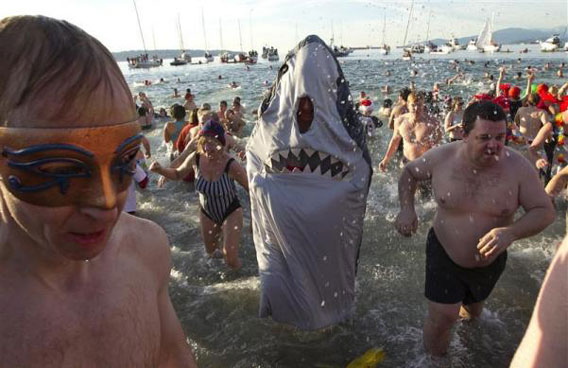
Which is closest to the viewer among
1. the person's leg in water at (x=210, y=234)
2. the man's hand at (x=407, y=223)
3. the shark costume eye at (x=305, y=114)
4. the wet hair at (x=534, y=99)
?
the shark costume eye at (x=305, y=114)

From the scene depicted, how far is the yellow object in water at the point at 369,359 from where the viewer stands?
3586 mm

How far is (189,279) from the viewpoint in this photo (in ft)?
18.0

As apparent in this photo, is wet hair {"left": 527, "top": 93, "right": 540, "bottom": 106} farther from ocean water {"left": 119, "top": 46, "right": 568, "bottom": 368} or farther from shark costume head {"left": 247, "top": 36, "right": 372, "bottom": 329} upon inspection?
shark costume head {"left": 247, "top": 36, "right": 372, "bottom": 329}

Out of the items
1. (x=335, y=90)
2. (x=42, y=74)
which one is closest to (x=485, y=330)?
(x=335, y=90)

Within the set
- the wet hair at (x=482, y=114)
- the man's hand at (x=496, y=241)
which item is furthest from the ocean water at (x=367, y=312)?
the wet hair at (x=482, y=114)

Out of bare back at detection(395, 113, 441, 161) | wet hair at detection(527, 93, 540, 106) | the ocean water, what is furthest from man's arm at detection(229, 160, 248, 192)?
wet hair at detection(527, 93, 540, 106)

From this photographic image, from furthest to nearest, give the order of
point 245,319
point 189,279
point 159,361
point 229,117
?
1. point 229,117
2. point 189,279
3. point 245,319
4. point 159,361

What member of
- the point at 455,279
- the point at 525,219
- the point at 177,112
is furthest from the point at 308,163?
the point at 177,112

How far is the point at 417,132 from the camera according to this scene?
24.5 feet

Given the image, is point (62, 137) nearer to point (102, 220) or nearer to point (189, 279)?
point (102, 220)

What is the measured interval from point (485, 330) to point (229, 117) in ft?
35.3

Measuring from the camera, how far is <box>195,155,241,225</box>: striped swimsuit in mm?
5000

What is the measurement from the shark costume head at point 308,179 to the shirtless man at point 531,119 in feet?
25.1

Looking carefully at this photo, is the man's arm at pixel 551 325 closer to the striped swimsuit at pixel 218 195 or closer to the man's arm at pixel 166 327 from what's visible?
the man's arm at pixel 166 327
